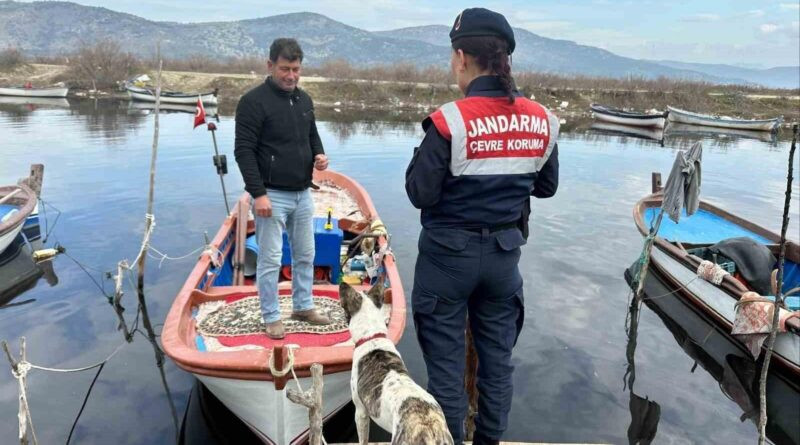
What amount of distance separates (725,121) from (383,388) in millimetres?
39112

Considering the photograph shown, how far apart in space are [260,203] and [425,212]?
1.60 m

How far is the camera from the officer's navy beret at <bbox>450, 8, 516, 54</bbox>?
7.66 ft

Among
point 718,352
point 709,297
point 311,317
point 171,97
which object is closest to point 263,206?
point 311,317

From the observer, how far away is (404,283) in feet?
25.8

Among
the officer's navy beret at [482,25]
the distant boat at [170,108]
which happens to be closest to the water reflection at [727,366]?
the officer's navy beret at [482,25]

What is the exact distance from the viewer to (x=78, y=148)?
57.0 feet

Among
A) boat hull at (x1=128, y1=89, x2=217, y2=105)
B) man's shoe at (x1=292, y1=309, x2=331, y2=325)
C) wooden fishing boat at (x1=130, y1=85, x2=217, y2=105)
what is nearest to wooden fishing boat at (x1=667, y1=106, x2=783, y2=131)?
boat hull at (x1=128, y1=89, x2=217, y2=105)

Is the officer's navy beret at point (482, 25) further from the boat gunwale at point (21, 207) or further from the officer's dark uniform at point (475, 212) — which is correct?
the boat gunwale at point (21, 207)

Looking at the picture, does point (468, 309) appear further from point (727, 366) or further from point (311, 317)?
point (727, 366)

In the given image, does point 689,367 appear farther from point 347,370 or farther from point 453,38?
point 453,38

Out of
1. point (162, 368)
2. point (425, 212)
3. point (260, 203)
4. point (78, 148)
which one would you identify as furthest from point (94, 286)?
point (78, 148)

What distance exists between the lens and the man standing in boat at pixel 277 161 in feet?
11.9

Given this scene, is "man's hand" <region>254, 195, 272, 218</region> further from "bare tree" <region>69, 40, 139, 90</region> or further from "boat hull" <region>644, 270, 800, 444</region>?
"bare tree" <region>69, 40, 139, 90</region>

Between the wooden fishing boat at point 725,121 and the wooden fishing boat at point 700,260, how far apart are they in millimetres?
27895
